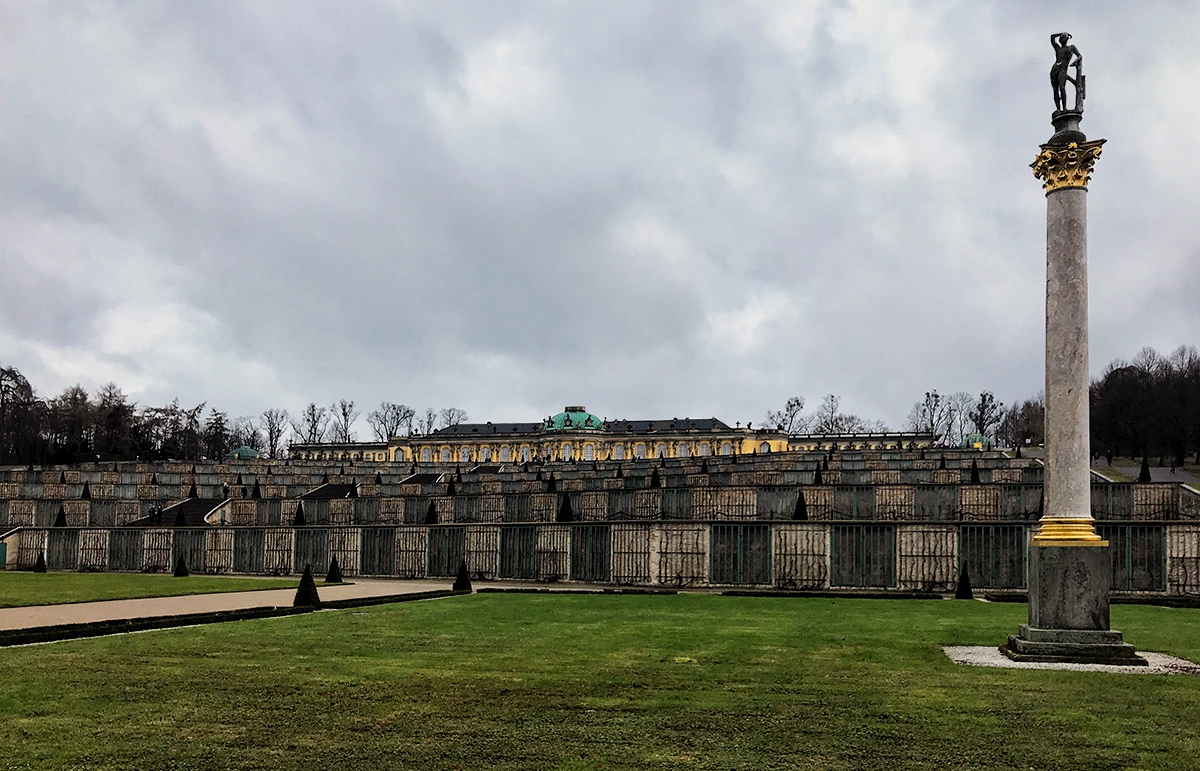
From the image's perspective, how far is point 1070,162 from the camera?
17672mm

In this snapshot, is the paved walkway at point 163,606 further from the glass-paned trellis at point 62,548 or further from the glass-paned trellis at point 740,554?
the glass-paned trellis at point 62,548

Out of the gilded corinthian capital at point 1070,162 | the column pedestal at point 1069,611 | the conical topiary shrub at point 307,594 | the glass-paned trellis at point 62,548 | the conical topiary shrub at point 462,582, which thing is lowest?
the glass-paned trellis at point 62,548

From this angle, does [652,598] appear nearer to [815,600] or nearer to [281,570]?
[815,600]

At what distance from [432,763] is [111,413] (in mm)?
159535

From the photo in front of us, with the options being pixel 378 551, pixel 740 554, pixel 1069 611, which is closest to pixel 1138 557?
pixel 740 554

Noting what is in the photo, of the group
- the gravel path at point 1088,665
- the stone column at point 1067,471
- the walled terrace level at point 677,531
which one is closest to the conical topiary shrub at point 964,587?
the walled terrace level at point 677,531

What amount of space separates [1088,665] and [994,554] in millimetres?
19527

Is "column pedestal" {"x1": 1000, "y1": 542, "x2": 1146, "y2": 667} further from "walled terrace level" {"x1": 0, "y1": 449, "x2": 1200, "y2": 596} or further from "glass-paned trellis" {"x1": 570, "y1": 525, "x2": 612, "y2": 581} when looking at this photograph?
"glass-paned trellis" {"x1": 570, "y1": 525, "x2": 612, "y2": 581}

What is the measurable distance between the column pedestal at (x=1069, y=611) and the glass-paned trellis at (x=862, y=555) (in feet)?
61.5

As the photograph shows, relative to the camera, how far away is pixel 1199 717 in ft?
35.8

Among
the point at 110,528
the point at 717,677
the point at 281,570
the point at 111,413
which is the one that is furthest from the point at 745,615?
the point at 111,413

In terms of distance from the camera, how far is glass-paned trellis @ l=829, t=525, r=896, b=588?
35562 mm

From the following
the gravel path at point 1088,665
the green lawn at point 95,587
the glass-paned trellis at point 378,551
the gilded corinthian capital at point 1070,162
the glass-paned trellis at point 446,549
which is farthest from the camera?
the glass-paned trellis at point 378,551

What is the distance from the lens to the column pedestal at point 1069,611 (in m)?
16.2
